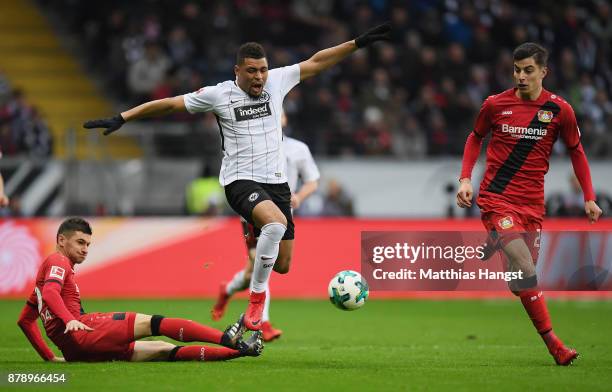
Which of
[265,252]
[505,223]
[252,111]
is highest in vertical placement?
[252,111]

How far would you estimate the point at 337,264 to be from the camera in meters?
17.4

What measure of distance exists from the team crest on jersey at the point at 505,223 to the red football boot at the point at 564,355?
106 cm

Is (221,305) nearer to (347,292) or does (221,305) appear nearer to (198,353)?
(347,292)

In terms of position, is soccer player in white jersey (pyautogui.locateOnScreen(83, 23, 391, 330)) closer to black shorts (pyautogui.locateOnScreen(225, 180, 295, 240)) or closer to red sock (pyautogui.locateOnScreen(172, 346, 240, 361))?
black shorts (pyautogui.locateOnScreen(225, 180, 295, 240))

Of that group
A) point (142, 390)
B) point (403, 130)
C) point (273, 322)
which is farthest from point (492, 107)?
point (403, 130)

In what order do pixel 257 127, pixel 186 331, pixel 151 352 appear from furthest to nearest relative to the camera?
pixel 257 127 → pixel 151 352 → pixel 186 331

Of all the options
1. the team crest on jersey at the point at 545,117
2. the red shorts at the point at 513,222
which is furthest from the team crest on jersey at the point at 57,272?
the team crest on jersey at the point at 545,117

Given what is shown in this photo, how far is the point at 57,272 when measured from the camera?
844 centimetres

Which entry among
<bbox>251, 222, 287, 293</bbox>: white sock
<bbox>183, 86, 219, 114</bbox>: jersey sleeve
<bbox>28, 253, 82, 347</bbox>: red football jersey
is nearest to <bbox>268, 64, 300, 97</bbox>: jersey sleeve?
<bbox>183, 86, 219, 114</bbox>: jersey sleeve

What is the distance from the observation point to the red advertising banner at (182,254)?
17328mm

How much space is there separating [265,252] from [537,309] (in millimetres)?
2300

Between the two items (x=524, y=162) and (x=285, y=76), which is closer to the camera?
(x=524, y=162)

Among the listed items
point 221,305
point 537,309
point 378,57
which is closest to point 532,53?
point 537,309

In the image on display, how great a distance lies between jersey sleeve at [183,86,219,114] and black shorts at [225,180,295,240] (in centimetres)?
70
